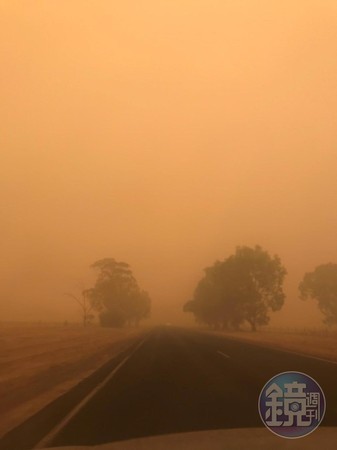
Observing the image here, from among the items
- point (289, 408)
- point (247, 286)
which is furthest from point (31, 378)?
point (247, 286)

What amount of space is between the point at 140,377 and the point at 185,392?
4.21 meters

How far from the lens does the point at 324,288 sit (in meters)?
96.8

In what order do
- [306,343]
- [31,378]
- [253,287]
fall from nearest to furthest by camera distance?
[31,378] < [306,343] < [253,287]

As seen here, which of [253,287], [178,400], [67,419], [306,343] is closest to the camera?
[67,419]

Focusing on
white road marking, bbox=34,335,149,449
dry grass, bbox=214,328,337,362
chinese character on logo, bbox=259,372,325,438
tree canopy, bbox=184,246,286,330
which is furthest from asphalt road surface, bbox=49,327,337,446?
tree canopy, bbox=184,246,286,330

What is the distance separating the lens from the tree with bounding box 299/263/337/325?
310 feet

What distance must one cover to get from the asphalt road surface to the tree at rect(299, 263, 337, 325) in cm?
7743

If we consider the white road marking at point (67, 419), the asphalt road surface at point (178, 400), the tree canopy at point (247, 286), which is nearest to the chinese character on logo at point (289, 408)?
the asphalt road surface at point (178, 400)

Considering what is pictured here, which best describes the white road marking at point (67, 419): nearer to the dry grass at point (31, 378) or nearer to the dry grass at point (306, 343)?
the dry grass at point (31, 378)

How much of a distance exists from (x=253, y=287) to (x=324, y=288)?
51.5 ft

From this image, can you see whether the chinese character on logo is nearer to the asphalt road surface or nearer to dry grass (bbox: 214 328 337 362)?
the asphalt road surface

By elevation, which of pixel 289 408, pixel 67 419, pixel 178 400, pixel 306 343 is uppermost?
pixel 306 343

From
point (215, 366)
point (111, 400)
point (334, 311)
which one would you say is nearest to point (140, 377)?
point (215, 366)

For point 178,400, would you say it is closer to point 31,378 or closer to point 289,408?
point 289,408
